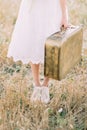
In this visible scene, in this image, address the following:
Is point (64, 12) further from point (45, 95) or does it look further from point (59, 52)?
point (45, 95)

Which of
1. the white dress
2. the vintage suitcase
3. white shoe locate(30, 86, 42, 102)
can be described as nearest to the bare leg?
white shoe locate(30, 86, 42, 102)

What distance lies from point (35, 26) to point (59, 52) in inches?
15.7

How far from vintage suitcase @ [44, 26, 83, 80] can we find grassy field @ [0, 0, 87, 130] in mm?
376

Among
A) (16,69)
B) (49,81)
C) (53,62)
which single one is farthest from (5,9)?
(53,62)

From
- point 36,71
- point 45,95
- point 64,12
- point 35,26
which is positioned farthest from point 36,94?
point 64,12

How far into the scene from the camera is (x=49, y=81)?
382 centimetres

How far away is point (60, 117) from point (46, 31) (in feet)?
2.13

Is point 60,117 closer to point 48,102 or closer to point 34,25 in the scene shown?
point 48,102

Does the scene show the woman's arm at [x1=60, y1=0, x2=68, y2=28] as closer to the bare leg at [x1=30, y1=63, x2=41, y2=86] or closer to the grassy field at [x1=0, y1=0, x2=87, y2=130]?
the bare leg at [x1=30, y1=63, x2=41, y2=86]

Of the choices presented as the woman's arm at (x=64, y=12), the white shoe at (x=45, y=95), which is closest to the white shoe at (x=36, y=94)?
the white shoe at (x=45, y=95)

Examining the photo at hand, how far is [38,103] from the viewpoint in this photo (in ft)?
11.1

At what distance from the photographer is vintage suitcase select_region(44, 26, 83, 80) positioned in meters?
2.95

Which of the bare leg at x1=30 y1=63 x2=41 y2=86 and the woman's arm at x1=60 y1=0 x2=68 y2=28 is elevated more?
the woman's arm at x1=60 y1=0 x2=68 y2=28

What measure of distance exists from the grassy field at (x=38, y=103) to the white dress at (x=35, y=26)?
14.0 inches
